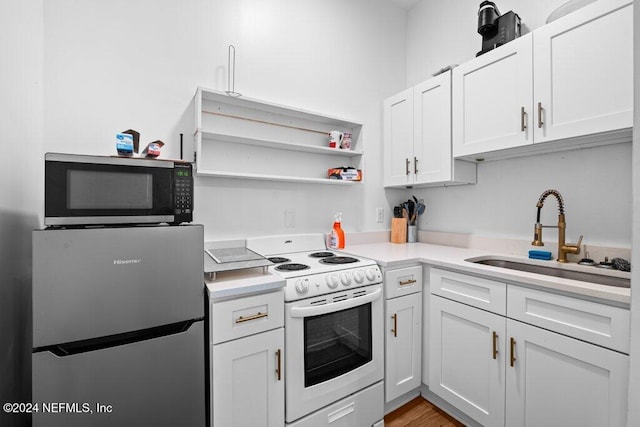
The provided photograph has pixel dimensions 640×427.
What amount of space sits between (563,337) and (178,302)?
162 cm

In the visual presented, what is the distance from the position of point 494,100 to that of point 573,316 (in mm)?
1267

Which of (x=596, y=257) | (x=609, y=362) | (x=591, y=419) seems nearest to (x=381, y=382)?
(x=591, y=419)

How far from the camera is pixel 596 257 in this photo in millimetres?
1524

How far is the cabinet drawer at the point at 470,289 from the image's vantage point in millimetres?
1403

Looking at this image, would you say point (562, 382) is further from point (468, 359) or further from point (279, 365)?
point (279, 365)

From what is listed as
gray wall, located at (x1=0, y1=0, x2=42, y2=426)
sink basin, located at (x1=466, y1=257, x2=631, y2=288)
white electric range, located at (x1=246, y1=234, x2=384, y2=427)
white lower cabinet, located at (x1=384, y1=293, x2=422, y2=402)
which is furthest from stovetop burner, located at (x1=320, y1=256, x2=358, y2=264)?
gray wall, located at (x1=0, y1=0, x2=42, y2=426)

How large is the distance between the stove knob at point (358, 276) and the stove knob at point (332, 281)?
13 cm

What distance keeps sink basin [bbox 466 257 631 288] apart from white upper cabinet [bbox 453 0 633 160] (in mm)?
706

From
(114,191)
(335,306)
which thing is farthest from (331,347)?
(114,191)

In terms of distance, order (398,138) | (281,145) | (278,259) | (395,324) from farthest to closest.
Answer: (398,138) < (281,145) < (278,259) < (395,324)

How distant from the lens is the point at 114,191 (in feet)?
3.36

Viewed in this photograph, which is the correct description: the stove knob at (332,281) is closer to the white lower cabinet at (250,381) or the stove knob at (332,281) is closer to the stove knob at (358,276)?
the stove knob at (358,276)

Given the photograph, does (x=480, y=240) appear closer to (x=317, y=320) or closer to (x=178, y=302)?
(x=317, y=320)

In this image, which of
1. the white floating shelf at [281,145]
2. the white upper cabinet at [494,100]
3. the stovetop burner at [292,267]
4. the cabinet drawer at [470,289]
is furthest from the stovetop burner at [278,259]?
the white upper cabinet at [494,100]
